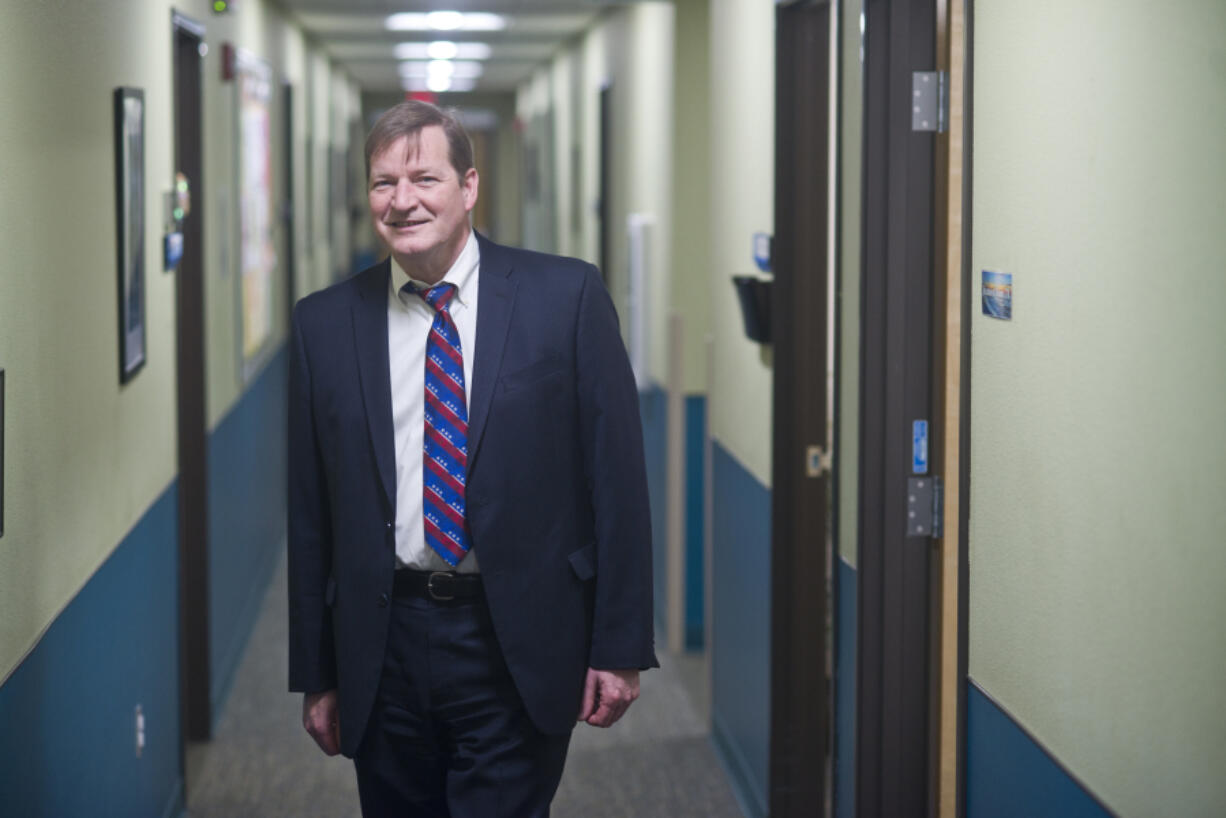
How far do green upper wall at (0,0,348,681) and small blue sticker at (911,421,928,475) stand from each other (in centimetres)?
139

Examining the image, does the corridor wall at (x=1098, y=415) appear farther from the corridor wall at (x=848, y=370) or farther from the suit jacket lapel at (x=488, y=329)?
the suit jacket lapel at (x=488, y=329)

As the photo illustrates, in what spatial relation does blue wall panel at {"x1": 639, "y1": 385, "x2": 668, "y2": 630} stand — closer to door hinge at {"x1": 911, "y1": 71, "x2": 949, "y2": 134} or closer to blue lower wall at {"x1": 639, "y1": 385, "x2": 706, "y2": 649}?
blue lower wall at {"x1": 639, "y1": 385, "x2": 706, "y2": 649}

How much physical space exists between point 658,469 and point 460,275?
12.2ft

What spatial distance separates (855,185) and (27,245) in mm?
1313

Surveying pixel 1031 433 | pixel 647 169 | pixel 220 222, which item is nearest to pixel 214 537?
pixel 220 222

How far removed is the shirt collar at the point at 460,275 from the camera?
2.21m

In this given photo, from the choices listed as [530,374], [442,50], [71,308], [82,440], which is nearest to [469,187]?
[530,374]

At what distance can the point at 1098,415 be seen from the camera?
185cm

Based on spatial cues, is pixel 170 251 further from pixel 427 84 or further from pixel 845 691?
pixel 427 84

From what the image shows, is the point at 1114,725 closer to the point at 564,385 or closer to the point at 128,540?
the point at 564,385

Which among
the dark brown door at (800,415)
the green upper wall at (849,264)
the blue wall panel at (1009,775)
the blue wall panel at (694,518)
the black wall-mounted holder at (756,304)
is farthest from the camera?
the blue wall panel at (694,518)

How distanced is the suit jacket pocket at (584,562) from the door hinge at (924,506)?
1.93 feet

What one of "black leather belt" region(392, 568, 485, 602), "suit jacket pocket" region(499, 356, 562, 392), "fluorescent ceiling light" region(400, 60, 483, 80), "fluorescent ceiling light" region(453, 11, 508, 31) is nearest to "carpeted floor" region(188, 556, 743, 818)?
"black leather belt" region(392, 568, 485, 602)

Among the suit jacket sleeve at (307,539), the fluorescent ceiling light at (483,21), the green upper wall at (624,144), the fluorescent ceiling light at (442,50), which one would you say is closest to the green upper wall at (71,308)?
the suit jacket sleeve at (307,539)
